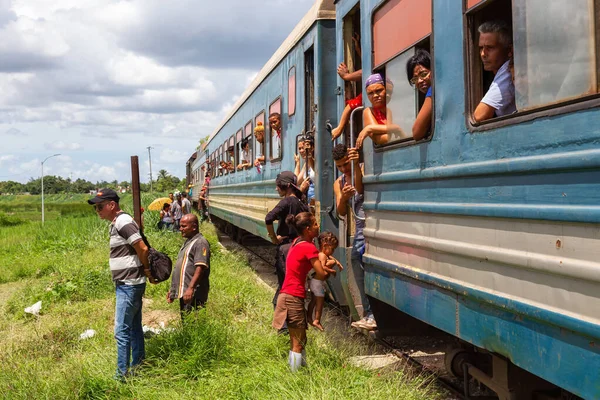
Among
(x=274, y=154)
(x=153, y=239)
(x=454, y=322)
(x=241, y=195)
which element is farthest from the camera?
(x=153, y=239)

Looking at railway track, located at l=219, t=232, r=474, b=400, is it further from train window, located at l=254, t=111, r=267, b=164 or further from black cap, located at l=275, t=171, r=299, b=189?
train window, located at l=254, t=111, r=267, b=164

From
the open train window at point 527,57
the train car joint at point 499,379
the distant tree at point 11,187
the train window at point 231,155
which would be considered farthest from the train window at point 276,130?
the distant tree at point 11,187

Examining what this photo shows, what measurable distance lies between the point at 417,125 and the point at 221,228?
1987 cm

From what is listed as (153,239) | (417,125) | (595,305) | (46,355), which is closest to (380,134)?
(417,125)

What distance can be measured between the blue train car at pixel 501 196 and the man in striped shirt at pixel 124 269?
1885 millimetres

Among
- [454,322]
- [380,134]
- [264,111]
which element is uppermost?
[264,111]

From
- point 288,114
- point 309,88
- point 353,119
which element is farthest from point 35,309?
point 353,119

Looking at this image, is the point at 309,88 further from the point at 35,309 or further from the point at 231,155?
the point at 231,155

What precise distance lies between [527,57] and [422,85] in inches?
52.3

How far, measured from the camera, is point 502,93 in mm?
3469

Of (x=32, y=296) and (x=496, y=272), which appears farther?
(x=32, y=296)

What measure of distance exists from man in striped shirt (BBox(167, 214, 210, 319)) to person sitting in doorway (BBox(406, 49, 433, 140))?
94.3 inches

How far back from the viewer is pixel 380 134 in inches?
205

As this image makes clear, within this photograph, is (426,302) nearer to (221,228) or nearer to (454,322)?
(454,322)
